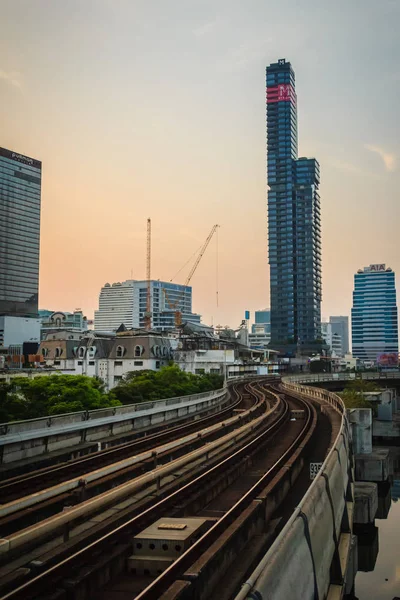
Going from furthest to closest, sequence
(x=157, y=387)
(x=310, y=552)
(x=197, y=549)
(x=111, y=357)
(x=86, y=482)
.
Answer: (x=111, y=357)
(x=157, y=387)
(x=86, y=482)
(x=197, y=549)
(x=310, y=552)

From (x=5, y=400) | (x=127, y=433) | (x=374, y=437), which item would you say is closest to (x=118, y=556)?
(x=127, y=433)

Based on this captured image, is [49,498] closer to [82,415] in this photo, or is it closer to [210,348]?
[82,415]

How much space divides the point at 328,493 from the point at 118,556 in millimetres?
6529

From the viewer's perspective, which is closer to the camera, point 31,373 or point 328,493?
point 328,493

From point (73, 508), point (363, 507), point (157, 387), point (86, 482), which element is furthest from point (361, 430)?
point (73, 508)

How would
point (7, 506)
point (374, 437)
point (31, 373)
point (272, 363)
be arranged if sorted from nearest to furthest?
1. point (7, 506)
2. point (374, 437)
3. point (31, 373)
4. point (272, 363)

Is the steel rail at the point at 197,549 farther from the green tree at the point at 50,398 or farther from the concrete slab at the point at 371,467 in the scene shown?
the concrete slab at the point at 371,467

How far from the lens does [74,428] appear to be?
3025cm

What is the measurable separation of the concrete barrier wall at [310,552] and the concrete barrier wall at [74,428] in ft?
46.9

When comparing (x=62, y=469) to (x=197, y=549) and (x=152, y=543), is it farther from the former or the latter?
(x=197, y=549)

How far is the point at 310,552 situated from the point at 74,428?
65.1ft

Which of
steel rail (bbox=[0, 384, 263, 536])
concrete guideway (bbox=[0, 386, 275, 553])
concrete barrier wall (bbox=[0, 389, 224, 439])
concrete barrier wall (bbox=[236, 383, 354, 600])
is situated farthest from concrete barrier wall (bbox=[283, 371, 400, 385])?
concrete barrier wall (bbox=[236, 383, 354, 600])

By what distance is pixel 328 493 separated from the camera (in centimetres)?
1686

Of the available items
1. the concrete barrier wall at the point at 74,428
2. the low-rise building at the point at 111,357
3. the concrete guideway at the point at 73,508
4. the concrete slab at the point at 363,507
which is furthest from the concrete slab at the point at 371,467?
the low-rise building at the point at 111,357
